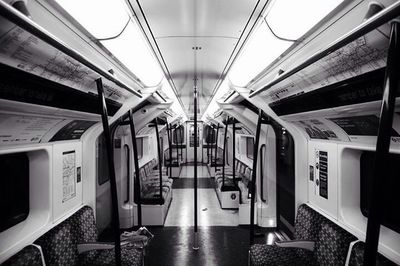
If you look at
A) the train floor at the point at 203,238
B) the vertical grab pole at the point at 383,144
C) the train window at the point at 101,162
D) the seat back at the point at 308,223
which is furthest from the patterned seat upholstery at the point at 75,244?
the vertical grab pole at the point at 383,144

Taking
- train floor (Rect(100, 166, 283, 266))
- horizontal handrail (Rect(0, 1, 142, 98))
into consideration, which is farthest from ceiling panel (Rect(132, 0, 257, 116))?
train floor (Rect(100, 166, 283, 266))

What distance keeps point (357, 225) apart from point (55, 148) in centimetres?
353

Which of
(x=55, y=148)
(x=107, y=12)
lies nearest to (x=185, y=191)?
(x=55, y=148)

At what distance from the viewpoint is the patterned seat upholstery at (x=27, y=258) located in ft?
6.30

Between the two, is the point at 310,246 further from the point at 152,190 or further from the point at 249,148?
the point at 249,148

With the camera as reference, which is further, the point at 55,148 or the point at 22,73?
the point at 55,148

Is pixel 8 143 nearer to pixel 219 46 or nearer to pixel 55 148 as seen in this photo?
pixel 55 148

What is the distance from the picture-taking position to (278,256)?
9.95ft

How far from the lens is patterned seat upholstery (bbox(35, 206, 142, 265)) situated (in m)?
2.35

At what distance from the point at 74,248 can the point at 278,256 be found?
8.39 feet

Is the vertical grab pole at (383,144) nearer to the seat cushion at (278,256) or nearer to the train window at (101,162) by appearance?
the seat cushion at (278,256)

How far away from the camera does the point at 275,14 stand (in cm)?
206

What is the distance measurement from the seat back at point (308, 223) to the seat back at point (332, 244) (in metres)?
0.10

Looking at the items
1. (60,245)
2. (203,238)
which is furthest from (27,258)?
(203,238)
